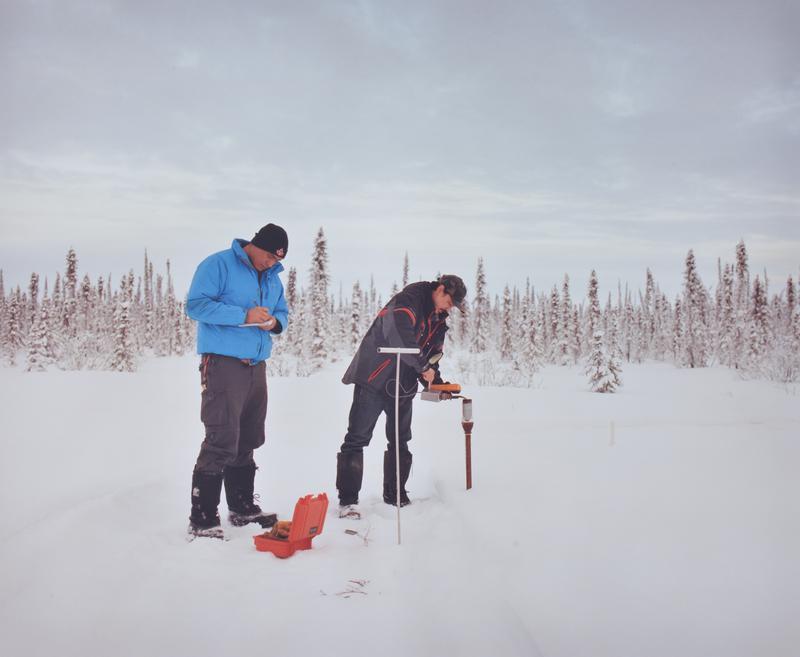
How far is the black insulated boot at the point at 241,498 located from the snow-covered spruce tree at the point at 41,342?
27.0 meters

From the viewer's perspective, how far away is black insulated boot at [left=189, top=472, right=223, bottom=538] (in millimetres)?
3844

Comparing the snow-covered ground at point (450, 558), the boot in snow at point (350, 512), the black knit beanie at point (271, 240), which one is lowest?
the boot in snow at point (350, 512)

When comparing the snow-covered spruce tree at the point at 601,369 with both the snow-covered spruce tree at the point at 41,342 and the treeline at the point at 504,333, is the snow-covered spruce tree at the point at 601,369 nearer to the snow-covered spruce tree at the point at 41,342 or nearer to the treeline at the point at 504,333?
the treeline at the point at 504,333

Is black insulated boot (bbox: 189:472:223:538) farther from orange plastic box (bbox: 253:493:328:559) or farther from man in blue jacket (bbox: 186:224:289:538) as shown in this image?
orange plastic box (bbox: 253:493:328:559)

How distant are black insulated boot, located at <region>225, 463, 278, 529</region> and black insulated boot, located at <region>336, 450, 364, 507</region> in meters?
0.66

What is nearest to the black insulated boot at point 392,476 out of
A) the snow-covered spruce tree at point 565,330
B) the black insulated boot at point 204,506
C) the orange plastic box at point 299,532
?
the orange plastic box at point 299,532

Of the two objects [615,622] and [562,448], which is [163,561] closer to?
[615,622]

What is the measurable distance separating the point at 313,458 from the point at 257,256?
360cm

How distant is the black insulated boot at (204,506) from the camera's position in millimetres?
3844

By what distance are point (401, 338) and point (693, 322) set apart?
39830 mm

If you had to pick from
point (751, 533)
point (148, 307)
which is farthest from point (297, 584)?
point (148, 307)

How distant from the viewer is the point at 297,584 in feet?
9.89

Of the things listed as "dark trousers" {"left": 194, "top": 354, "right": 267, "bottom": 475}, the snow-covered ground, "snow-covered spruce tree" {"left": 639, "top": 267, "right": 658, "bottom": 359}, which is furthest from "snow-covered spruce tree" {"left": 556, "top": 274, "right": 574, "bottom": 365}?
"dark trousers" {"left": 194, "top": 354, "right": 267, "bottom": 475}

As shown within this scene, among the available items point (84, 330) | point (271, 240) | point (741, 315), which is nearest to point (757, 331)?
point (741, 315)
